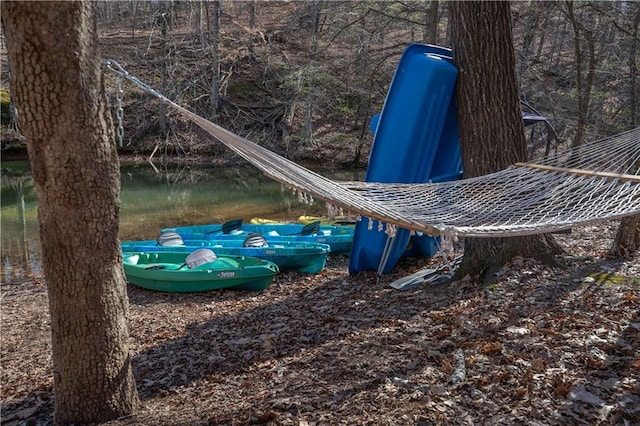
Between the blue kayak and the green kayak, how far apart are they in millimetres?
927

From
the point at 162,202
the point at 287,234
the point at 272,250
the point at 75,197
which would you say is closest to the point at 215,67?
the point at 162,202

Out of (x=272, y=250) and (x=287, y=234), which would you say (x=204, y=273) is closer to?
(x=272, y=250)

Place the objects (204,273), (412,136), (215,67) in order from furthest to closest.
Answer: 1. (215,67)
2. (204,273)
3. (412,136)

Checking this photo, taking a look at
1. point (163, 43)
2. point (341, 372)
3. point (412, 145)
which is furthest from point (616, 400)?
point (163, 43)

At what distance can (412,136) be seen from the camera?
484cm

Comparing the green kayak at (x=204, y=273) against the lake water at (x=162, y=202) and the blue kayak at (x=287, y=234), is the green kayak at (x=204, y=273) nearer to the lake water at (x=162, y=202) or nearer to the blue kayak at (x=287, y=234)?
the blue kayak at (x=287, y=234)

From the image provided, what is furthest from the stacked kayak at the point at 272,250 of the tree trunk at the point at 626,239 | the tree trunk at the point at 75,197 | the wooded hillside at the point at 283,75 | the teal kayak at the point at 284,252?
the wooded hillside at the point at 283,75

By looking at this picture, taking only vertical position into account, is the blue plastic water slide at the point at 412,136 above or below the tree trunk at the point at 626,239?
above

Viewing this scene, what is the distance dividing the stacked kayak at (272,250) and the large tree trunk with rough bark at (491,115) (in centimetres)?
203

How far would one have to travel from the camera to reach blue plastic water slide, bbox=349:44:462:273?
4.55 m

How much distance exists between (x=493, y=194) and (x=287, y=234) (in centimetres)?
412

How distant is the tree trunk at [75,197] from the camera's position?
2146mm

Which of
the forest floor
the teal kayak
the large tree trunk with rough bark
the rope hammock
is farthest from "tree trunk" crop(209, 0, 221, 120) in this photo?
the rope hammock

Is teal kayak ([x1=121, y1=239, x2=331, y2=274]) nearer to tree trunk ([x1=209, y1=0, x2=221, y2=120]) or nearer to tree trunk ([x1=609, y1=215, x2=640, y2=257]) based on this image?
tree trunk ([x1=609, y1=215, x2=640, y2=257])
